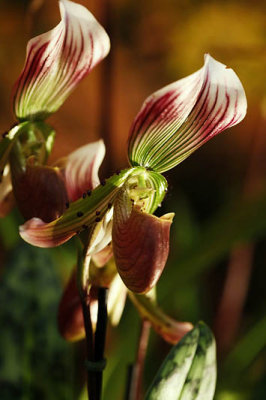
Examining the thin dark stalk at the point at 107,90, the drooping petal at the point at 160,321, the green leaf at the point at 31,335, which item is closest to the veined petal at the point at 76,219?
the drooping petal at the point at 160,321

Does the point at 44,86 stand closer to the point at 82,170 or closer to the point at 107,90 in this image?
the point at 82,170

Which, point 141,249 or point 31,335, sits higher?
point 141,249

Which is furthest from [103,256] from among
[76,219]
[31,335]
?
[31,335]

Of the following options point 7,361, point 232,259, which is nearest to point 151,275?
point 7,361

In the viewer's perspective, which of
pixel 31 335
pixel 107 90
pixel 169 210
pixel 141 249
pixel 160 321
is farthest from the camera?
pixel 169 210

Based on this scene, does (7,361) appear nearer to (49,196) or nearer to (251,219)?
(49,196)

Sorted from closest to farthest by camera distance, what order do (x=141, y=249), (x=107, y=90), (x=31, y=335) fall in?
1. (x=141, y=249)
2. (x=31, y=335)
3. (x=107, y=90)
